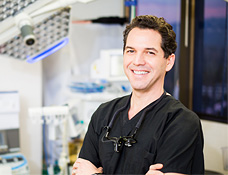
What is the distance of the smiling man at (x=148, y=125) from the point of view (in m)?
1.07

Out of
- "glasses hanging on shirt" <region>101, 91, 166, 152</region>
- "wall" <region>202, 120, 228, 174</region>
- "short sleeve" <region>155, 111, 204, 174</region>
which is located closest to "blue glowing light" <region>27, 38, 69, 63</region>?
"glasses hanging on shirt" <region>101, 91, 166, 152</region>

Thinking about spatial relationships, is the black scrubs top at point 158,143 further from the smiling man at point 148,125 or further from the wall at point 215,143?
the wall at point 215,143

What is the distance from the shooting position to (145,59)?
116 centimetres

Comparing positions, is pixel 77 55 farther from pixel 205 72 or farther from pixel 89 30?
pixel 205 72

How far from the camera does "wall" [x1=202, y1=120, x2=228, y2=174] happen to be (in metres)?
2.34

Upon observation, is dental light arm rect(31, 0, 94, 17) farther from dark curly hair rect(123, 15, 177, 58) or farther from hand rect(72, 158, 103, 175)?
hand rect(72, 158, 103, 175)

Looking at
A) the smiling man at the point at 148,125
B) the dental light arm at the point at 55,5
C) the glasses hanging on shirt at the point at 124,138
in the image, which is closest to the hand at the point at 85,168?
the smiling man at the point at 148,125

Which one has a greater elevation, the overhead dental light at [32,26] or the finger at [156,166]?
the overhead dental light at [32,26]

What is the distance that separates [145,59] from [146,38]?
3.0 inches

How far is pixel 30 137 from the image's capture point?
95.4 inches

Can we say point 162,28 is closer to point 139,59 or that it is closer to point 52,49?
point 139,59

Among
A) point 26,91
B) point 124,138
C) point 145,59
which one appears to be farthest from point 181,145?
point 26,91

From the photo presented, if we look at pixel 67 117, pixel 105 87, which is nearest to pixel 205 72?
pixel 105 87

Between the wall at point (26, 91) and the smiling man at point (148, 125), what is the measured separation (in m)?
1.22
